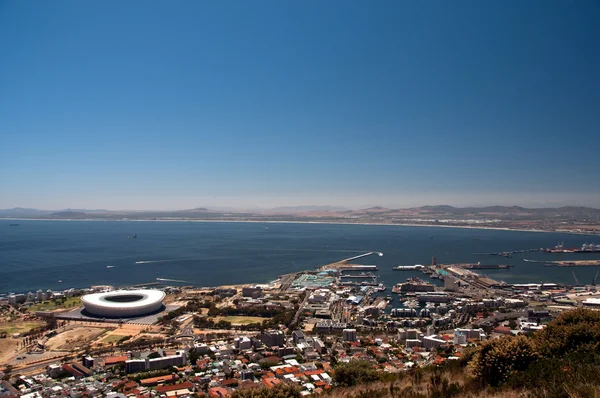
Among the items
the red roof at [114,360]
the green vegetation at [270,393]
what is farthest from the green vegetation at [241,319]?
the green vegetation at [270,393]

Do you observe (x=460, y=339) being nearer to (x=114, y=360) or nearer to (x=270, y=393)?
(x=270, y=393)

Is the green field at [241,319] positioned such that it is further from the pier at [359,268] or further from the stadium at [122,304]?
the pier at [359,268]

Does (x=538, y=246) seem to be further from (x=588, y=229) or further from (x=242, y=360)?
(x=242, y=360)

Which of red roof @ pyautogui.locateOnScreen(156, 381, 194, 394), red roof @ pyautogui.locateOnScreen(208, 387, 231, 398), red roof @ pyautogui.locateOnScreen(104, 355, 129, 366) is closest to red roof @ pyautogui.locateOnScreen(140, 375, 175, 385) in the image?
red roof @ pyautogui.locateOnScreen(156, 381, 194, 394)

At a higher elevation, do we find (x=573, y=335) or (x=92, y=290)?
(x=573, y=335)

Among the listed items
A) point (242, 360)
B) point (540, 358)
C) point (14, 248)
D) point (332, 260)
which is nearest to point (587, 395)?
point (540, 358)

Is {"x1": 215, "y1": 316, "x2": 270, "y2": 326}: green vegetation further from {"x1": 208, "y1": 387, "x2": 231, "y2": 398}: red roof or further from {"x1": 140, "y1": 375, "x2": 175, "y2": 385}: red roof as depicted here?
{"x1": 208, "y1": 387, "x2": 231, "y2": 398}: red roof

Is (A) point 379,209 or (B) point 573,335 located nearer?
(B) point 573,335
